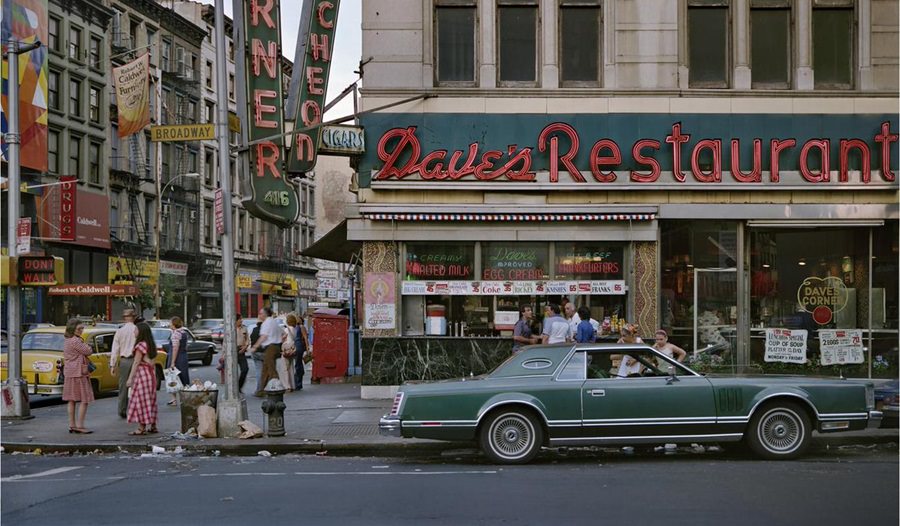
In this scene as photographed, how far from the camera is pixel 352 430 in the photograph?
1512 cm

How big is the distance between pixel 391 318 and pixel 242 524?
426 inches

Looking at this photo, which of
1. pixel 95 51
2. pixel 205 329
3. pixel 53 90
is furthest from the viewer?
pixel 95 51

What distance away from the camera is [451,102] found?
1906 cm

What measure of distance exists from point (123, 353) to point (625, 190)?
9413 mm

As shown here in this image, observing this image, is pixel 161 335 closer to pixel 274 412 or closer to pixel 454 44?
pixel 454 44

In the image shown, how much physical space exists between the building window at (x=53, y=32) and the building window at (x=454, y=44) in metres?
35.2

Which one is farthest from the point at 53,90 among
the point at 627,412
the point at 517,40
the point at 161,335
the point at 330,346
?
the point at 627,412

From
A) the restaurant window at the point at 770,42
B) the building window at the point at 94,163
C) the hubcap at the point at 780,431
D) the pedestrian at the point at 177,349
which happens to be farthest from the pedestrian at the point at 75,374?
the building window at the point at 94,163

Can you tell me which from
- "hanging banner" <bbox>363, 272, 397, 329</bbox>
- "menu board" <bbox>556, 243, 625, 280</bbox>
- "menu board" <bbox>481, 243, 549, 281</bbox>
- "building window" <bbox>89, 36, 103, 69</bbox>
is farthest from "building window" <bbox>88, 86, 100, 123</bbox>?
"menu board" <bbox>556, 243, 625, 280</bbox>

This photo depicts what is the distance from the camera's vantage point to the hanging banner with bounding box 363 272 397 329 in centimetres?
1894

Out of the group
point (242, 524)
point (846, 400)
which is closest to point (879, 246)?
point (846, 400)

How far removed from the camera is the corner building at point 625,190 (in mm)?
18938

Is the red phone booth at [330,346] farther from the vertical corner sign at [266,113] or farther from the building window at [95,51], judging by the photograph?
the building window at [95,51]

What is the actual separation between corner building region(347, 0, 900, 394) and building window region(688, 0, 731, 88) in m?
0.20
